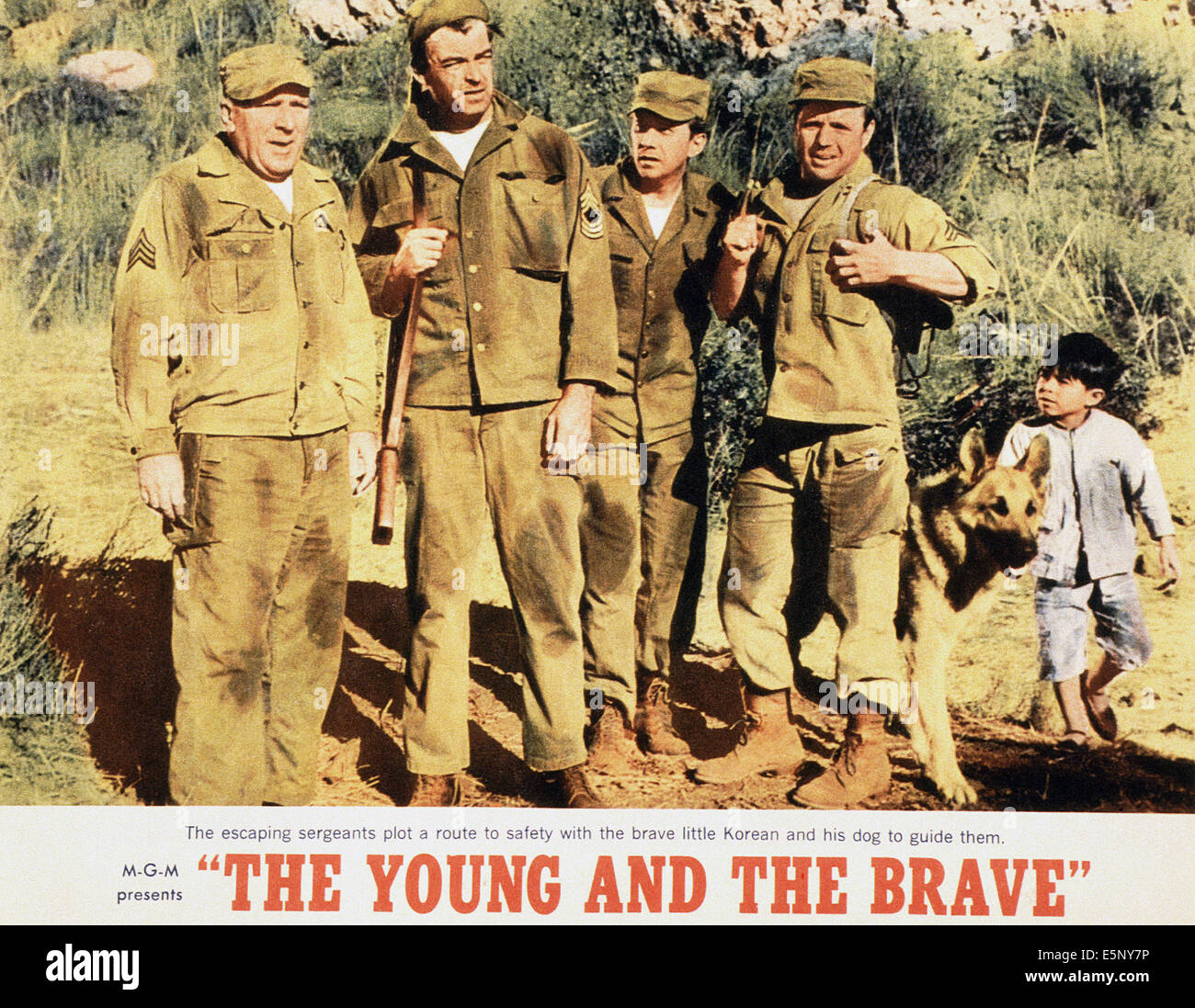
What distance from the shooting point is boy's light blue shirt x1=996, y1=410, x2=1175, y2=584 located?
594cm

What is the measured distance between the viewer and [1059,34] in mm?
6137

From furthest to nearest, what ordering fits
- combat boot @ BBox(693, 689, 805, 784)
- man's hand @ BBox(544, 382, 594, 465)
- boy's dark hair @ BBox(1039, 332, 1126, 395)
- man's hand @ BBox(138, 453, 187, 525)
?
boy's dark hair @ BBox(1039, 332, 1126, 395) < combat boot @ BBox(693, 689, 805, 784) < man's hand @ BBox(544, 382, 594, 465) < man's hand @ BBox(138, 453, 187, 525)

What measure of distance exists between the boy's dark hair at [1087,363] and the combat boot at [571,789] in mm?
2454

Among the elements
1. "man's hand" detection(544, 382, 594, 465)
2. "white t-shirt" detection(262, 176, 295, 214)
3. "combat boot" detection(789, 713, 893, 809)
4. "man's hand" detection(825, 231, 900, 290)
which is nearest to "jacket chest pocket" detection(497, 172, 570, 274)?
"man's hand" detection(544, 382, 594, 465)

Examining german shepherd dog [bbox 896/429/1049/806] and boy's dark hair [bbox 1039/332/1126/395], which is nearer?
german shepherd dog [bbox 896/429/1049/806]

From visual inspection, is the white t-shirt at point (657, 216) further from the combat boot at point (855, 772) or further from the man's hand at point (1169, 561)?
the man's hand at point (1169, 561)

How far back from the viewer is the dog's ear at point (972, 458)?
5871mm

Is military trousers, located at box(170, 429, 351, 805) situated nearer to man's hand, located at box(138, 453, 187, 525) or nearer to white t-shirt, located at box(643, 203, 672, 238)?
man's hand, located at box(138, 453, 187, 525)

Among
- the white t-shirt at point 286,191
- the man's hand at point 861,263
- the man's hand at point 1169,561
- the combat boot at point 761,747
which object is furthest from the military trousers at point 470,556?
the man's hand at point 1169,561

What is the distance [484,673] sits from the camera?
5.82m

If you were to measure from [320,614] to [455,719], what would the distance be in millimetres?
641

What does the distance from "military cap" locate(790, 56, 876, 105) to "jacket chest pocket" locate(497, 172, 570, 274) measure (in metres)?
1.07

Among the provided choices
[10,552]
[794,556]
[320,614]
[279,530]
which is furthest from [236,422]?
[794,556]

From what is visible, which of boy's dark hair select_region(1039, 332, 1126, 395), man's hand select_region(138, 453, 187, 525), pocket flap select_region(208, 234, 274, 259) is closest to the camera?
man's hand select_region(138, 453, 187, 525)
